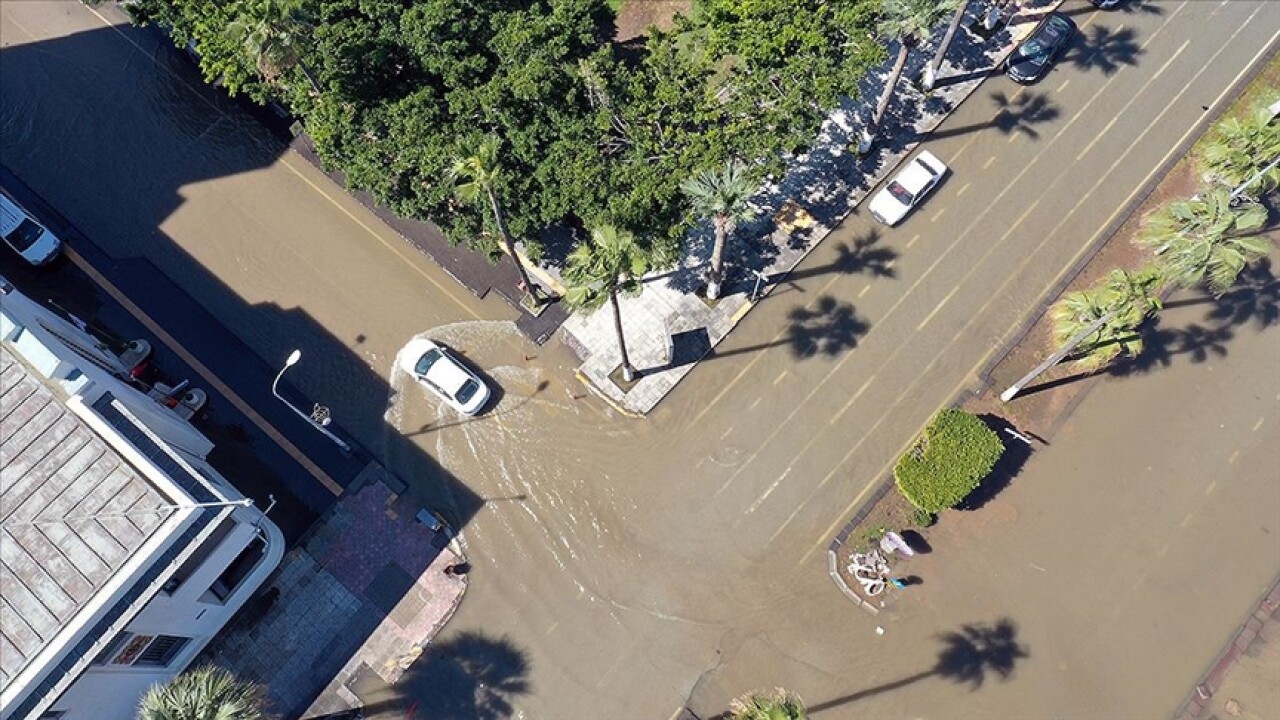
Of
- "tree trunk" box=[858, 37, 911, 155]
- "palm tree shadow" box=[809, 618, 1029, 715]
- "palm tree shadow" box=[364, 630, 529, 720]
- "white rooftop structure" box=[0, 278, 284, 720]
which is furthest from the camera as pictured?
"tree trunk" box=[858, 37, 911, 155]

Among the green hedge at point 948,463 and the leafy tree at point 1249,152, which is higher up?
the leafy tree at point 1249,152

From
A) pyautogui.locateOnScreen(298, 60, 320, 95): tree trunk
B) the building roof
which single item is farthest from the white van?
pyautogui.locateOnScreen(298, 60, 320, 95): tree trunk

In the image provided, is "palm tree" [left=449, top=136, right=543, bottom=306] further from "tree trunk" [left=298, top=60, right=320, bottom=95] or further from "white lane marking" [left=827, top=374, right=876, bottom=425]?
"white lane marking" [left=827, top=374, right=876, bottom=425]

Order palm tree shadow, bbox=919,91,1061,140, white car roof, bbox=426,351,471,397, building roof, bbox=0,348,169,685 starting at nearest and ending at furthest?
building roof, bbox=0,348,169,685
white car roof, bbox=426,351,471,397
palm tree shadow, bbox=919,91,1061,140

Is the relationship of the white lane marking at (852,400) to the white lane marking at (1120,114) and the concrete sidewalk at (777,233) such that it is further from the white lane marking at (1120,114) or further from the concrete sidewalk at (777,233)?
the white lane marking at (1120,114)

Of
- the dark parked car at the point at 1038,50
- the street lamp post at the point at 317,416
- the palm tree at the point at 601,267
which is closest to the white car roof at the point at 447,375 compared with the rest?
the street lamp post at the point at 317,416

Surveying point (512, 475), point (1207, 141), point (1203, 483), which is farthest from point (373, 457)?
point (1207, 141)
